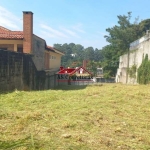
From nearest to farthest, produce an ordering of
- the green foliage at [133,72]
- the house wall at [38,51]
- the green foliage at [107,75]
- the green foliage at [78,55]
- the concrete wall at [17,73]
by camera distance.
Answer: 1. the concrete wall at [17,73]
2. the house wall at [38,51]
3. the green foliage at [133,72]
4. the green foliage at [107,75]
5. the green foliage at [78,55]

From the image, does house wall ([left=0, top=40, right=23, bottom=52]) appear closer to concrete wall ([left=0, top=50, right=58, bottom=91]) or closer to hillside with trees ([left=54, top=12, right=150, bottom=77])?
concrete wall ([left=0, top=50, right=58, bottom=91])

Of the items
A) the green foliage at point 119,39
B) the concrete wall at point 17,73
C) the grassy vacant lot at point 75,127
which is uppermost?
the green foliage at point 119,39

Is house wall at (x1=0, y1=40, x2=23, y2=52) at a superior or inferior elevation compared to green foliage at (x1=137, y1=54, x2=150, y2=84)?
superior

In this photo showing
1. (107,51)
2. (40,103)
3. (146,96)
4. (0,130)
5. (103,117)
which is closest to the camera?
(0,130)

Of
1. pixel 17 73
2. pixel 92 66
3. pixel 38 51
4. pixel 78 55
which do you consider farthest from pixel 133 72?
pixel 78 55

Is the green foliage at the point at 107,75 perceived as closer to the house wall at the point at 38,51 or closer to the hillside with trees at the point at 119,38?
the hillside with trees at the point at 119,38

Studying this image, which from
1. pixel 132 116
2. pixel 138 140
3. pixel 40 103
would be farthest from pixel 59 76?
pixel 138 140

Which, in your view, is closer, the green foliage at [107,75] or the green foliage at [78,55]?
the green foliage at [107,75]

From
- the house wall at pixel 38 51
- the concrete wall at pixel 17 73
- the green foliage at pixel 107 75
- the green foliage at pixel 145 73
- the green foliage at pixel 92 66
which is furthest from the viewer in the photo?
the green foliage at pixel 92 66

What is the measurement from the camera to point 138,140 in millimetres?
3947

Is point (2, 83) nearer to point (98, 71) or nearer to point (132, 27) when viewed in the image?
point (132, 27)

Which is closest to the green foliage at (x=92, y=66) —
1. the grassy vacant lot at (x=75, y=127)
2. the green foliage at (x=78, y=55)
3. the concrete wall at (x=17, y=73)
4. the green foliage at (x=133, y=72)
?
the green foliage at (x=133, y=72)

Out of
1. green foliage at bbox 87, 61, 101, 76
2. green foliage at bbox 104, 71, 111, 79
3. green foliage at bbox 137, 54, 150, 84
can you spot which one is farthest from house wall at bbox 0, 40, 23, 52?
green foliage at bbox 87, 61, 101, 76

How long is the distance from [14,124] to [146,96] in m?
6.19
